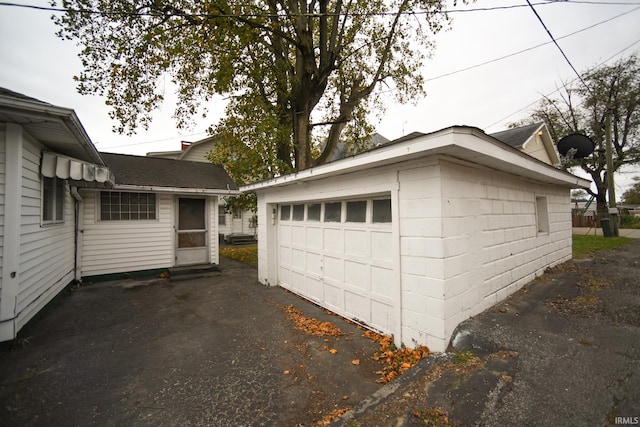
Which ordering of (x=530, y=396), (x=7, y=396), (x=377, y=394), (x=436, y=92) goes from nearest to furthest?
(x=530, y=396) → (x=377, y=394) → (x=7, y=396) → (x=436, y=92)

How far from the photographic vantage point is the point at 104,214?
7.25 metres

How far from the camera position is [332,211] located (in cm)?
479

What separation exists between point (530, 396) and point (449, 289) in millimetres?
1072

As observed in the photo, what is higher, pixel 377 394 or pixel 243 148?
pixel 243 148

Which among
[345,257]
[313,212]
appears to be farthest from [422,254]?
[313,212]

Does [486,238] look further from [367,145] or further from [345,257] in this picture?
[367,145]

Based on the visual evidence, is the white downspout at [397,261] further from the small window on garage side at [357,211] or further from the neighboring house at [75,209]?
the neighboring house at [75,209]

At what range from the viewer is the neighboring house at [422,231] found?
2.91m

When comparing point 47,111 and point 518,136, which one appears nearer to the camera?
point 47,111

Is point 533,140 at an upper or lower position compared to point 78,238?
upper

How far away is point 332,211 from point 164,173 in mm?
6502

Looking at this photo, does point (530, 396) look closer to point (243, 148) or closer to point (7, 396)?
point (7, 396)

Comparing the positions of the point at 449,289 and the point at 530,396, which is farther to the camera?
the point at 449,289

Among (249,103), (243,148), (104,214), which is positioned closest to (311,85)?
(249,103)
